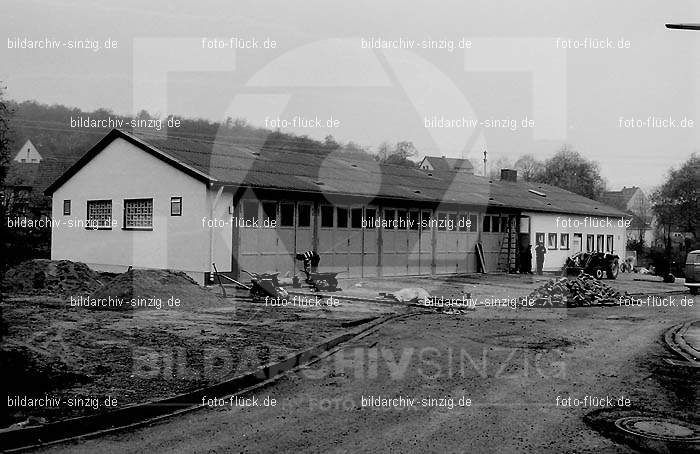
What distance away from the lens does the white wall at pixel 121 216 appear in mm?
23234

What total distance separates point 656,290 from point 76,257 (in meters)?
25.7

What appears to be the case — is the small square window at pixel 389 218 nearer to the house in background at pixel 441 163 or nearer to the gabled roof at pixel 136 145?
the gabled roof at pixel 136 145

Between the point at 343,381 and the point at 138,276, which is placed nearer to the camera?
the point at 343,381

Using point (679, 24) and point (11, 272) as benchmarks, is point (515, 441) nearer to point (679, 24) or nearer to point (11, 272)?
point (679, 24)

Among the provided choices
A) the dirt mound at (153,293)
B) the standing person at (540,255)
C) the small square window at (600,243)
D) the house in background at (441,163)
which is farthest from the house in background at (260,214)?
the house in background at (441,163)

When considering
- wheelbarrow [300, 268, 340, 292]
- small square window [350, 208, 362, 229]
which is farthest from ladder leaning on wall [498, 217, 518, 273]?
wheelbarrow [300, 268, 340, 292]

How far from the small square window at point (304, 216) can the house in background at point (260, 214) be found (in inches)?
1.5

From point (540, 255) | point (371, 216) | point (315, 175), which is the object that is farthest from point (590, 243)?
point (315, 175)

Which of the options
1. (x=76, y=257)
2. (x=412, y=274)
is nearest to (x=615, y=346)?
(x=412, y=274)

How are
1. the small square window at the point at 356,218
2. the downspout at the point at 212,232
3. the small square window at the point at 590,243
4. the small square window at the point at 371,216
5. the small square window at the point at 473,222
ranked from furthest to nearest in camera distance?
1. the small square window at the point at 590,243
2. the small square window at the point at 473,222
3. the small square window at the point at 371,216
4. the small square window at the point at 356,218
5. the downspout at the point at 212,232

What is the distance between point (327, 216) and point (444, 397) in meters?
18.3

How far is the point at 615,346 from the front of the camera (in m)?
13.1

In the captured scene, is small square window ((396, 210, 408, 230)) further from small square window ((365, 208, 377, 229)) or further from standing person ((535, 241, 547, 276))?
standing person ((535, 241, 547, 276))

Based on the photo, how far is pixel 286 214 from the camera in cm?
2492
